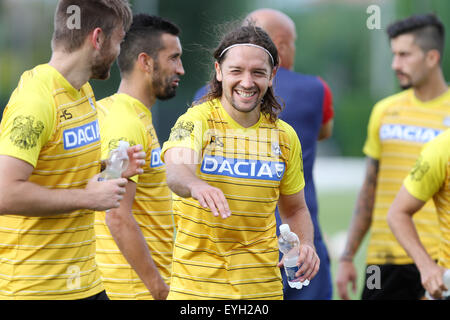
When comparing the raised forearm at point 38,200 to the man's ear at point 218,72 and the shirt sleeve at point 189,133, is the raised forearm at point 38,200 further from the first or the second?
the man's ear at point 218,72

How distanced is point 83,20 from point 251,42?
886 mm

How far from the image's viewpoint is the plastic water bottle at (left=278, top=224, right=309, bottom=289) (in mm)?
3619

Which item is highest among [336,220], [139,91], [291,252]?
[139,91]

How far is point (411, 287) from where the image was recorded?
19.4ft

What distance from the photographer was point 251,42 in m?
3.68

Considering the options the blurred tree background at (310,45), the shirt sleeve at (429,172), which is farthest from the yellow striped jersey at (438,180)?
the blurred tree background at (310,45)

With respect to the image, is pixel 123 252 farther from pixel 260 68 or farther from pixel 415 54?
pixel 415 54

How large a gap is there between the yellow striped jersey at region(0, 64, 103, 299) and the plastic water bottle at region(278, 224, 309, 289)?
102 cm

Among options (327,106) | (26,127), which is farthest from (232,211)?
(327,106)

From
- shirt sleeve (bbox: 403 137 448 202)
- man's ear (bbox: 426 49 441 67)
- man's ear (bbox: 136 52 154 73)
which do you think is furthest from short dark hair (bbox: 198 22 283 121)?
man's ear (bbox: 426 49 441 67)

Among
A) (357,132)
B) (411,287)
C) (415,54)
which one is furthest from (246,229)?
(357,132)

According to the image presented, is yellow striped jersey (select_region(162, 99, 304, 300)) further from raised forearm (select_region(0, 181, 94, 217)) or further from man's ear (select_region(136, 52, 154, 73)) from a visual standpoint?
man's ear (select_region(136, 52, 154, 73))
